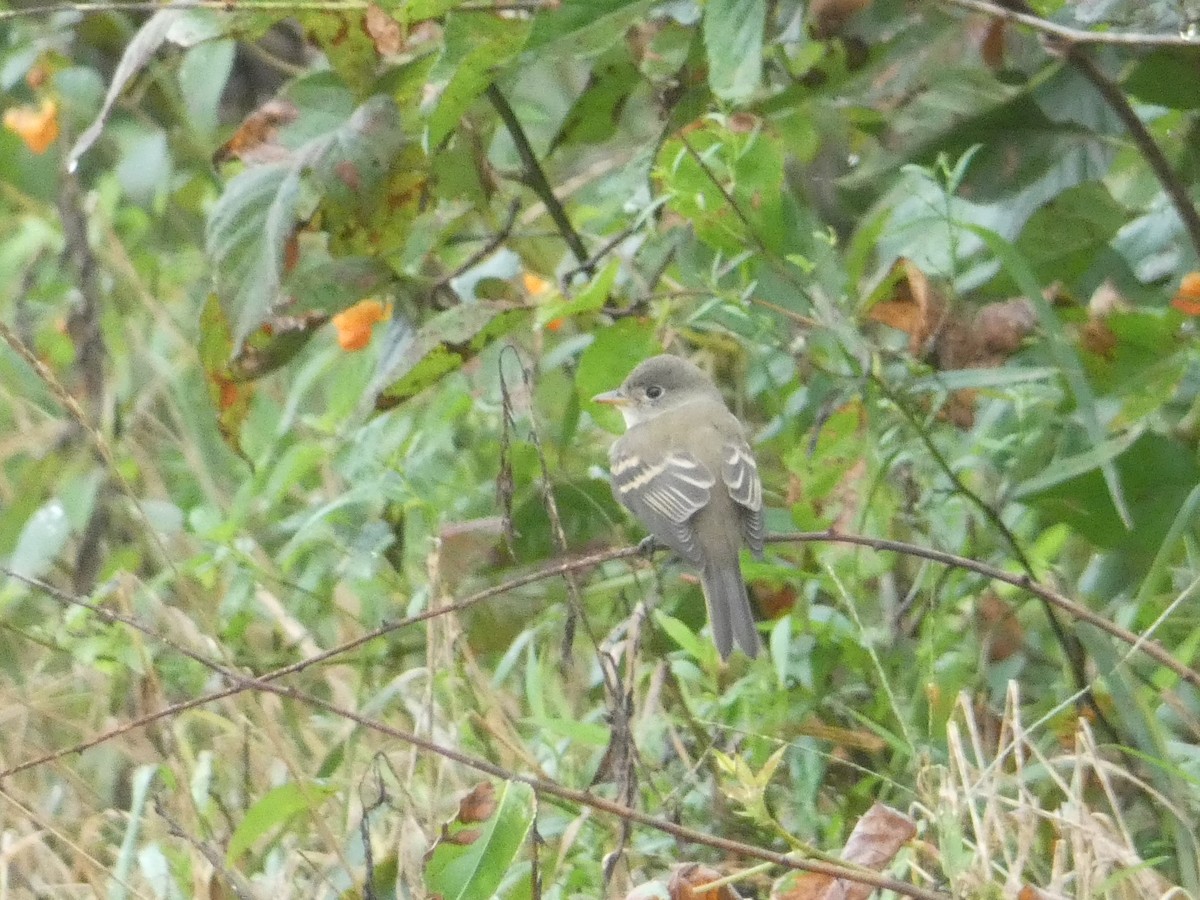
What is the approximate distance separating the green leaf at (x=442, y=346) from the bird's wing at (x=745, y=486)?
0.53 m

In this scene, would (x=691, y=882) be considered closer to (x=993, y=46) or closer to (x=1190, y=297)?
(x=1190, y=297)

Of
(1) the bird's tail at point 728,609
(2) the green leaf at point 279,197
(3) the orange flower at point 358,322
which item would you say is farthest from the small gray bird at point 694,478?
(2) the green leaf at point 279,197

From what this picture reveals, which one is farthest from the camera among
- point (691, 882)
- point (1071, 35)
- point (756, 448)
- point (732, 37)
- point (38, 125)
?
point (38, 125)

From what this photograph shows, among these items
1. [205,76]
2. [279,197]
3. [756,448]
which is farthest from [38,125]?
[756,448]

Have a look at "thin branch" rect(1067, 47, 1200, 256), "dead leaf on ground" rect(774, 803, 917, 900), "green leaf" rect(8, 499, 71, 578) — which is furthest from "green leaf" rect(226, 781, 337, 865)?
"thin branch" rect(1067, 47, 1200, 256)

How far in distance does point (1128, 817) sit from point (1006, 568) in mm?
535

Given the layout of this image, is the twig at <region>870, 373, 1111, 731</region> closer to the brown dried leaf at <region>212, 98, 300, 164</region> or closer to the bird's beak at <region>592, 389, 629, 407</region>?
the bird's beak at <region>592, 389, 629, 407</region>

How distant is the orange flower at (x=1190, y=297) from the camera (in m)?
2.93

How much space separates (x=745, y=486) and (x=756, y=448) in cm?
76

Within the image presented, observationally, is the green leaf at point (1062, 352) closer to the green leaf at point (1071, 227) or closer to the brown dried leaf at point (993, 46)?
the green leaf at point (1071, 227)

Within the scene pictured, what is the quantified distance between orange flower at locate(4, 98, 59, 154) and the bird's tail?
2.41 meters

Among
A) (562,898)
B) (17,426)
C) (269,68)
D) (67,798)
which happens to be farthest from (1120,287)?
(17,426)

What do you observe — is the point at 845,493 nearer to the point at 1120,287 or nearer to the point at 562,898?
the point at 1120,287

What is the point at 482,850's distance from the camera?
2428mm
